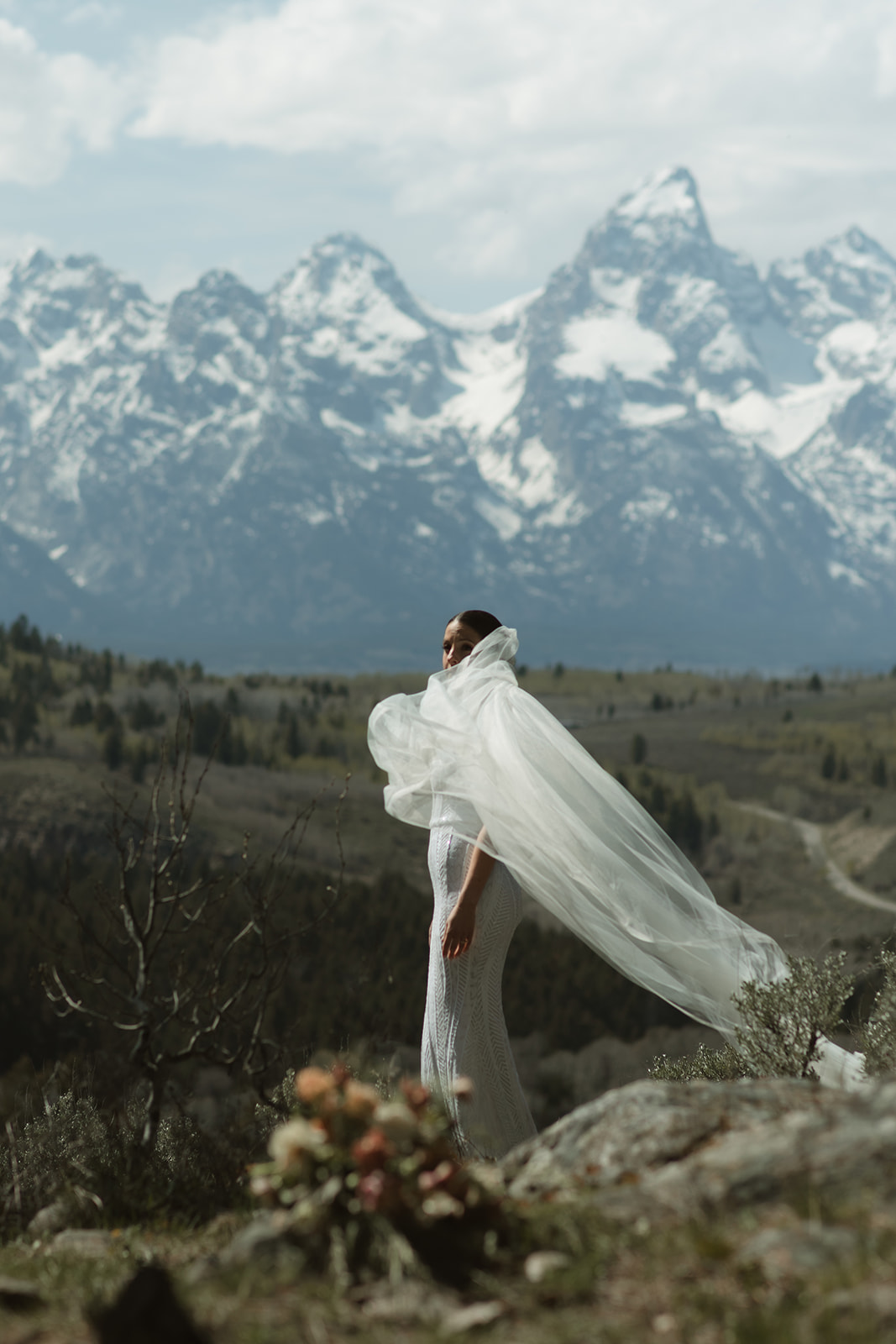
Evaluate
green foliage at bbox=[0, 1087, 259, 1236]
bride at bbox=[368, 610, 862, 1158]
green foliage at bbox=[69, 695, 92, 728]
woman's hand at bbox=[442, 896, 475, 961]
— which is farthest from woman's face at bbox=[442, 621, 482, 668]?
green foliage at bbox=[69, 695, 92, 728]

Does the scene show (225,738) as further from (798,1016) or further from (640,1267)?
(640,1267)

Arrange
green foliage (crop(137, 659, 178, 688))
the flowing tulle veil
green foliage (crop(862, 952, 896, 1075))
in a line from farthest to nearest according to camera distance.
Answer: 1. green foliage (crop(137, 659, 178, 688))
2. green foliage (crop(862, 952, 896, 1075))
3. the flowing tulle veil

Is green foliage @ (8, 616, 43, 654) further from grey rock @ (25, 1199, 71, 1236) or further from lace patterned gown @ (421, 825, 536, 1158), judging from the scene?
grey rock @ (25, 1199, 71, 1236)

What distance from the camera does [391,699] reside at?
624cm

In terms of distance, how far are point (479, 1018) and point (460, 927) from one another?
0.44 m

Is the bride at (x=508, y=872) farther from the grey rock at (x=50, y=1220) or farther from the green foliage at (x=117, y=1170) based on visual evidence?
the grey rock at (x=50, y=1220)

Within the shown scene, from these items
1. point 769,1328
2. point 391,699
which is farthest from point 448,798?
point 769,1328

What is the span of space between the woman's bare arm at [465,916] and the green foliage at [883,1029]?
2.09 meters

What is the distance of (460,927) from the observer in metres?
5.59

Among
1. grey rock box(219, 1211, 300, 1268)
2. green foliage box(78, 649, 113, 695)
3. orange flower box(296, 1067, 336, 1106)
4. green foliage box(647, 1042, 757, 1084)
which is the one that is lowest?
green foliage box(78, 649, 113, 695)

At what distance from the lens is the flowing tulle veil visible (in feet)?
19.1

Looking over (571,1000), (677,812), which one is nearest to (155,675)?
(677,812)

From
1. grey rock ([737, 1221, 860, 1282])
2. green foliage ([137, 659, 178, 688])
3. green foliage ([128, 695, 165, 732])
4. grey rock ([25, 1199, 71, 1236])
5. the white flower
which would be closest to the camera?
grey rock ([737, 1221, 860, 1282])

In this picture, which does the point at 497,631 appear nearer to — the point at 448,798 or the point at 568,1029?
the point at 448,798
